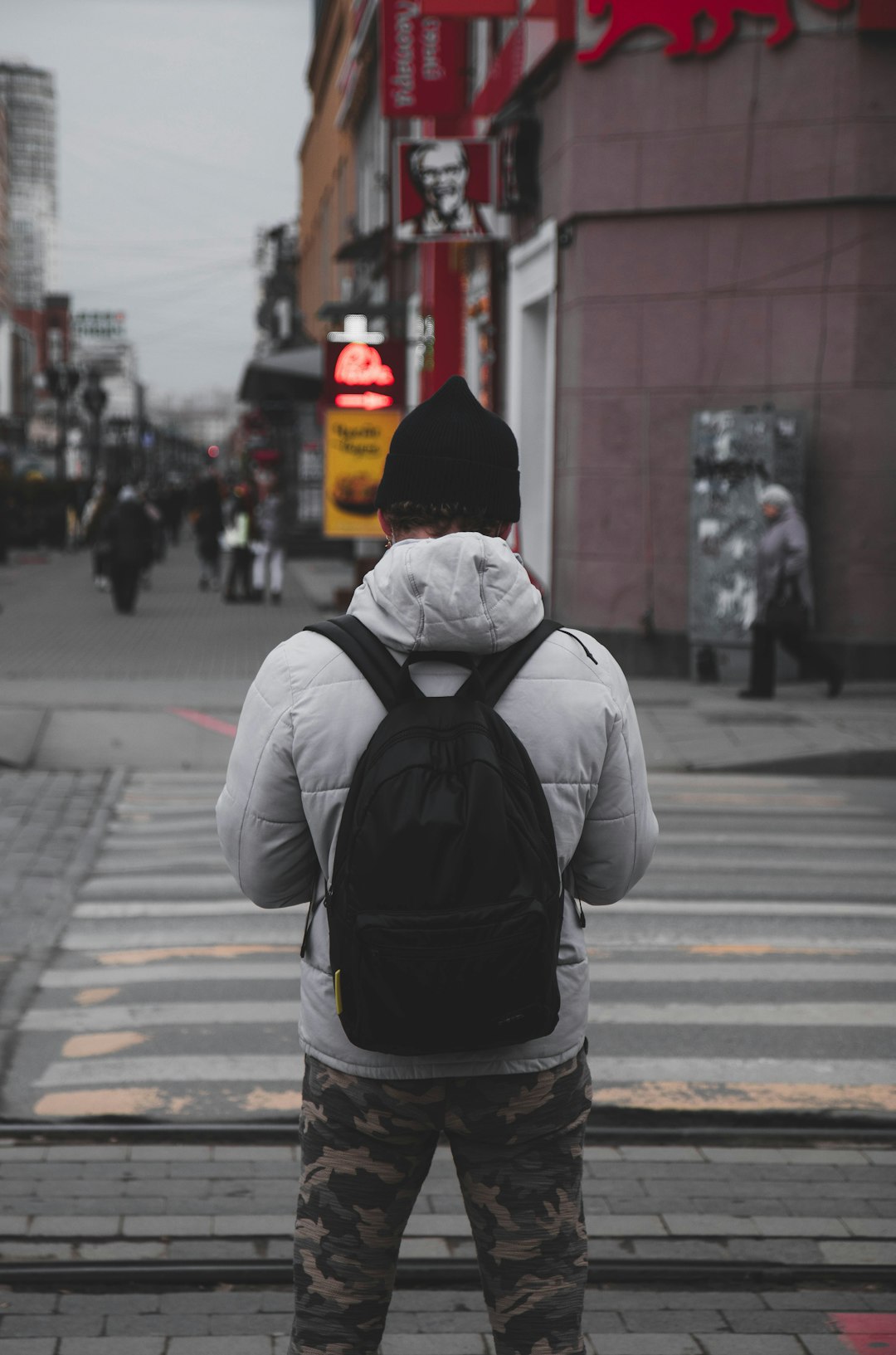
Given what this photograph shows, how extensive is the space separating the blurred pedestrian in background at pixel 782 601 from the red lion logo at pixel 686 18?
4158 millimetres

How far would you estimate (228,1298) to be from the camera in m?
3.95

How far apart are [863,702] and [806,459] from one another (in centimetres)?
244

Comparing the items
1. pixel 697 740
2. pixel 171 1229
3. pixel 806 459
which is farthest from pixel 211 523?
pixel 171 1229

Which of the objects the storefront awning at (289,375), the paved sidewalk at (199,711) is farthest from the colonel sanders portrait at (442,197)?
the storefront awning at (289,375)

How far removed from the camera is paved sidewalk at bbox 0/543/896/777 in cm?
1209

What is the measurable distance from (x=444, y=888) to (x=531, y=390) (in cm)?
1768

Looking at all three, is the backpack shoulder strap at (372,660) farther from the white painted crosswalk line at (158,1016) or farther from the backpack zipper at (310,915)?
the white painted crosswalk line at (158,1016)

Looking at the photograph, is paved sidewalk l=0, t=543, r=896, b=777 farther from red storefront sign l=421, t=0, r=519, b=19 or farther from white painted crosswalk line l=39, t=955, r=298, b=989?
red storefront sign l=421, t=0, r=519, b=19

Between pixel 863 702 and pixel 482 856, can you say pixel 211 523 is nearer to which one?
pixel 863 702

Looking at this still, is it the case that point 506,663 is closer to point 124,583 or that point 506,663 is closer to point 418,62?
point 418,62

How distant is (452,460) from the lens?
2568 mm

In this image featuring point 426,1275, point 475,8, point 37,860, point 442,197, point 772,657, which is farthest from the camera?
point 442,197

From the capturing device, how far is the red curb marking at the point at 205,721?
1284 centimetres

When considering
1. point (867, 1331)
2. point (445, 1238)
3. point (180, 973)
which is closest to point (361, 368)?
point (180, 973)
